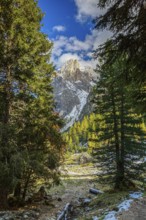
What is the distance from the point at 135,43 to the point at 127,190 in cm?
1267

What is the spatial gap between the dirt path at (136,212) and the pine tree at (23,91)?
14.5ft

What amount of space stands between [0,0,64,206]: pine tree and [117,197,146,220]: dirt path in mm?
4428

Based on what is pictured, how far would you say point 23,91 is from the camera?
1378 centimetres

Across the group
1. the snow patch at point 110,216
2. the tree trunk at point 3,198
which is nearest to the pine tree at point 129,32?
the snow patch at point 110,216

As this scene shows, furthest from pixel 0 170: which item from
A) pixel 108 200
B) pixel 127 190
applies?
pixel 127 190

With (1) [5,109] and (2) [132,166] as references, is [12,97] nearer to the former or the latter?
(1) [5,109]

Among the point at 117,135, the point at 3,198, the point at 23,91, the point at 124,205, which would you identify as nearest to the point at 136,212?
the point at 124,205

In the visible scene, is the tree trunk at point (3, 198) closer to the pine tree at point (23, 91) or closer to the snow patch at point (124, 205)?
the pine tree at point (23, 91)

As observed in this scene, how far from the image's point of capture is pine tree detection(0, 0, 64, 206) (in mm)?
12523

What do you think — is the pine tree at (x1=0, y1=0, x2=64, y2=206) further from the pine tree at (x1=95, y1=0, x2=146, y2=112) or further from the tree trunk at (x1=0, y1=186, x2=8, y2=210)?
the pine tree at (x1=95, y1=0, x2=146, y2=112)

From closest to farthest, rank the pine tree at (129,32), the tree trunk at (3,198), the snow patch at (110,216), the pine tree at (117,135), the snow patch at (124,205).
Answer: the pine tree at (129,32), the snow patch at (110,216), the snow patch at (124,205), the tree trunk at (3,198), the pine tree at (117,135)

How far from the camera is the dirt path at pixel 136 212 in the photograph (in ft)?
35.2

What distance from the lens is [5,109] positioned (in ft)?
43.4

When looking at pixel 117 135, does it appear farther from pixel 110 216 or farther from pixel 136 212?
pixel 110 216
